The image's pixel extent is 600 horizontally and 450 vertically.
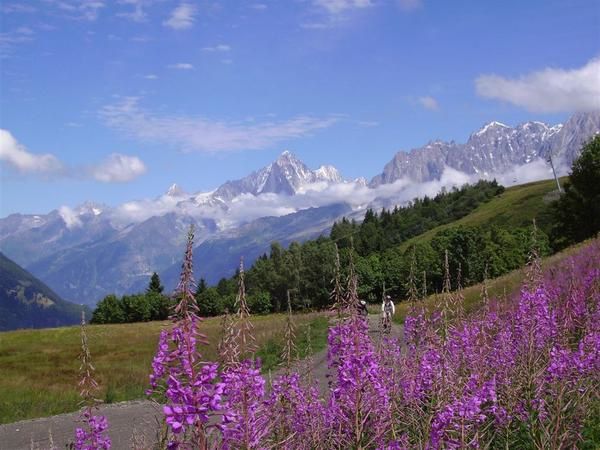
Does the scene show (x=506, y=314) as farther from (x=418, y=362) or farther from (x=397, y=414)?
(x=397, y=414)

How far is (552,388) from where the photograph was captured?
18.9 ft

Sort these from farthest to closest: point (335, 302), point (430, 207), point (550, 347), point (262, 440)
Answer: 1. point (430, 207)
2. point (550, 347)
3. point (335, 302)
4. point (262, 440)

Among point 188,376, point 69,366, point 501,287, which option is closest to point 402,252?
point 69,366

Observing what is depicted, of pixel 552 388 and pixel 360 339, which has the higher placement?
pixel 360 339

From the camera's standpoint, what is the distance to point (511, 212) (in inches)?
6196

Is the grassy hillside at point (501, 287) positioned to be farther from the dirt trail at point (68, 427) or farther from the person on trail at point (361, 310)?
the dirt trail at point (68, 427)

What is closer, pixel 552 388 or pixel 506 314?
pixel 552 388

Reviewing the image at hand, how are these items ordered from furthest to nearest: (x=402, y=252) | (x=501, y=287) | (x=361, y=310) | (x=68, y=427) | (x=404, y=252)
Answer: (x=402, y=252), (x=404, y=252), (x=501, y=287), (x=68, y=427), (x=361, y=310)

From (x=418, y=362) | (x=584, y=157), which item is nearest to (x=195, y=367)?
(x=418, y=362)

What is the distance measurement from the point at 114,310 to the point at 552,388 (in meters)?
138

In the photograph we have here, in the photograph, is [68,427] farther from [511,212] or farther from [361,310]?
[511,212]

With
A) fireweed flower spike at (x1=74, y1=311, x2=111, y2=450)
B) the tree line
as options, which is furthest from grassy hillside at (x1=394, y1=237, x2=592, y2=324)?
the tree line

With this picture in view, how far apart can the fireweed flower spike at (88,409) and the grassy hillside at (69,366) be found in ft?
1.69

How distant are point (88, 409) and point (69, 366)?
36426 millimetres
